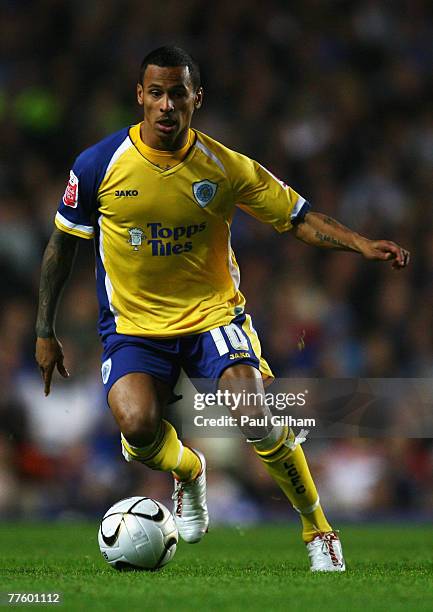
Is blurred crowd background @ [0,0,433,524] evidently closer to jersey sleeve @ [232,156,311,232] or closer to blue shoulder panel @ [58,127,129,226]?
jersey sleeve @ [232,156,311,232]

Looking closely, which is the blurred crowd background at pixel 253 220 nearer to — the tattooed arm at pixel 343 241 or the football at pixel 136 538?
the football at pixel 136 538

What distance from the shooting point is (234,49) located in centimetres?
1280

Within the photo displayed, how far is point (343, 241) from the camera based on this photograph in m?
5.89

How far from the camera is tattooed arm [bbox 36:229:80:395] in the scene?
598 cm

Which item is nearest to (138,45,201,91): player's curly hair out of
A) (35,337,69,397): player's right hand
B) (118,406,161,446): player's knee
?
(35,337,69,397): player's right hand

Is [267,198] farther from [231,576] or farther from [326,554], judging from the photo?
[231,576]

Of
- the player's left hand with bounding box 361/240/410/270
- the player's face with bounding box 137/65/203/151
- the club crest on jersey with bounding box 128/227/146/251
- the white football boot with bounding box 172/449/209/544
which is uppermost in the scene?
the player's face with bounding box 137/65/203/151

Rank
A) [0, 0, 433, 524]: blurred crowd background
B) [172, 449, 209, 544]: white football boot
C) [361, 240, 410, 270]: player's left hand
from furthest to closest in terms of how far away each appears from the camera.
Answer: [0, 0, 433, 524]: blurred crowd background, [172, 449, 209, 544]: white football boot, [361, 240, 410, 270]: player's left hand

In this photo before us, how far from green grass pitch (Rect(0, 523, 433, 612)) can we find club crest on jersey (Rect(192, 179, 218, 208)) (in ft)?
5.49

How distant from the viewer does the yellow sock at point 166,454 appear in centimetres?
596

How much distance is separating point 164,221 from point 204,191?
0.24 meters

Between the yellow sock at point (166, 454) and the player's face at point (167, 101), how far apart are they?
135 cm

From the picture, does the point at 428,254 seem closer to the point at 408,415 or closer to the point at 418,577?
the point at 408,415

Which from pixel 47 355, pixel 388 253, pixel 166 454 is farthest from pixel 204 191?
pixel 166 454
